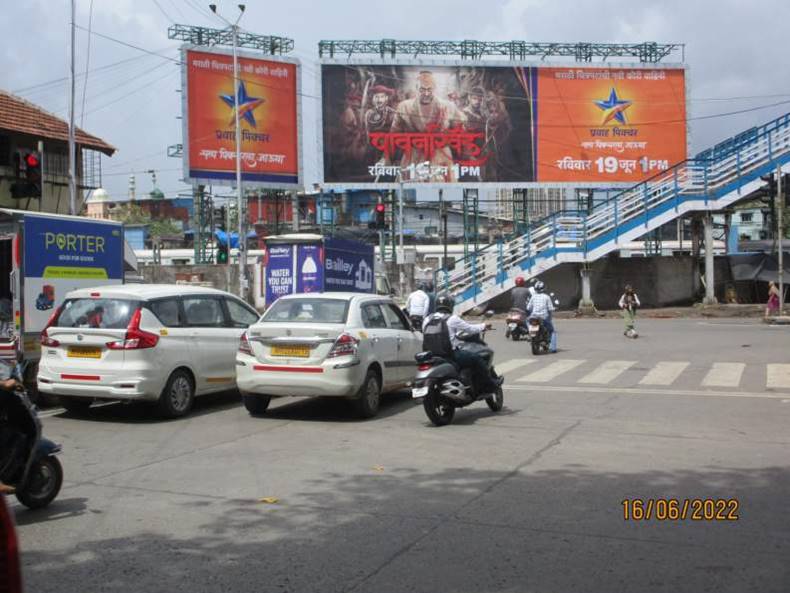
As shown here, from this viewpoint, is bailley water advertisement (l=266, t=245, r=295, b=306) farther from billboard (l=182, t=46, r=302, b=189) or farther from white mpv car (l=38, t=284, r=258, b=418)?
billboard (l=182, t=46, r=302, b=189)

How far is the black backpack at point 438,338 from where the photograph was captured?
10797mm

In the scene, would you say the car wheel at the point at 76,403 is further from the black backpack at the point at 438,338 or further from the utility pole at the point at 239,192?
the utility pole at the point at 239,192

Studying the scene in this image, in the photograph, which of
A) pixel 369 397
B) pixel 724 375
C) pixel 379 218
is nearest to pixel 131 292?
pixel 369 397

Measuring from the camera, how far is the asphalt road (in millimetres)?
5191

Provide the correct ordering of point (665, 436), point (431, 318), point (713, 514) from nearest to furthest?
point (713, 514) < point (665, 436) < point (431, 318)

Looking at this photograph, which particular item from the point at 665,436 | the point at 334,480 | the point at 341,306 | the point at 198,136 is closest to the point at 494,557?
the point at 334,480

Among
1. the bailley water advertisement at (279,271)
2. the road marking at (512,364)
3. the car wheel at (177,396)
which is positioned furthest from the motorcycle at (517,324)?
the car wheel at (177,396)

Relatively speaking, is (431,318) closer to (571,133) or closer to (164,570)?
(164,570)

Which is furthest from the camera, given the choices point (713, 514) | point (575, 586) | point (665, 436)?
point (665, 436)

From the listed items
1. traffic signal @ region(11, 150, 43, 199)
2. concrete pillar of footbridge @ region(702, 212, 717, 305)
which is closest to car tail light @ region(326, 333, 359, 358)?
traffic signal @ region(11, 150, 43, 199)

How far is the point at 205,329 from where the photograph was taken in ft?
40.1

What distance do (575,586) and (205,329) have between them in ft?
26.9

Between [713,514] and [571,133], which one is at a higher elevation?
[571,133]

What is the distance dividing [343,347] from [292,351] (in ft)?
2.17
